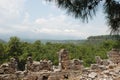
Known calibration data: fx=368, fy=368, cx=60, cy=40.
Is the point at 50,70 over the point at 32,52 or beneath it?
over

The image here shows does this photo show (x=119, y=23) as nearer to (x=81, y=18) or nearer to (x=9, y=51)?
(x=81, y=18)

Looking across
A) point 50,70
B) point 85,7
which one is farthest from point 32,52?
point 85,7

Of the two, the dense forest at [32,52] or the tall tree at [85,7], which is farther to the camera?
the dense forest at [32,52]

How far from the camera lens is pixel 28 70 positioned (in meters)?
27.4

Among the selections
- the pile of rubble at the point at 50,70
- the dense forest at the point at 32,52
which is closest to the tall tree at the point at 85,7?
the pile of rubble at the point at 50,70

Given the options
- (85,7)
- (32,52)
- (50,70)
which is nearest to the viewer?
(85,7)

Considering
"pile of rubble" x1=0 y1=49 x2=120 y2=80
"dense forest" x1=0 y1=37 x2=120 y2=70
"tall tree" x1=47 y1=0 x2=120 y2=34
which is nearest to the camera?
"tall tree" x1=47 y1=0 x2=120 y2=34

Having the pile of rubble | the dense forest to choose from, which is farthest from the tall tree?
the dense forest

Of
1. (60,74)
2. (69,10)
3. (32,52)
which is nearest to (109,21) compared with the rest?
(69,10)

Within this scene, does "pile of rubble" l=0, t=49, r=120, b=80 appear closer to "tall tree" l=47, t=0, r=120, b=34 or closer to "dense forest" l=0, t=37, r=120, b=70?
"tall tree" l=47, t=0, r=120, b=34

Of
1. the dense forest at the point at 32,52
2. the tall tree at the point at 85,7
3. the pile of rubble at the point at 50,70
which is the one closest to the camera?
the tall tree at the point at 85,7

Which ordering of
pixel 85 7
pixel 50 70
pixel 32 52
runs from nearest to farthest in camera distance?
pixel 85 7 → pixel 50 70 → pixel 32 52

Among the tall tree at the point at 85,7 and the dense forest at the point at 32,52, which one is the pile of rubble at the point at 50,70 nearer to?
the tall tree at the point at 85,7

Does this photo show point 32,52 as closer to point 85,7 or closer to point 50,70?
point 50,70
